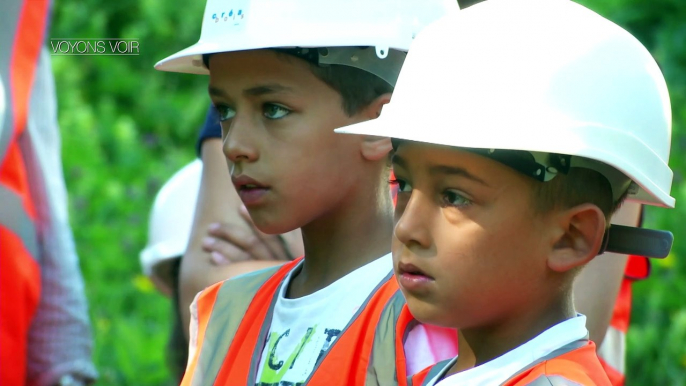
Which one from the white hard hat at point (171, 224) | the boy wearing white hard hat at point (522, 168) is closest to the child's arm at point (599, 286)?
the boy wearing white hard hat at point (522, 168)

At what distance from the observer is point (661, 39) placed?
6.56 m

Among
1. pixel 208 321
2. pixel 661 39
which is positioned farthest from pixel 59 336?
pixel 661 39

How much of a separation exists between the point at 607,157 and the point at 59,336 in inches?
77.9

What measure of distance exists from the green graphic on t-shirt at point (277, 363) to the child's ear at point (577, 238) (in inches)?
24.6

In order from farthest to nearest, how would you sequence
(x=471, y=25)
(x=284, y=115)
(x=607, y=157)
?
(x=284, y=115)
(x=471, y=25)
(x=607, y=157)

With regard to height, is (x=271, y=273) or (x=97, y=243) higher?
(x=97, y=243)

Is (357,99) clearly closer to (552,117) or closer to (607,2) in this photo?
(552,117)

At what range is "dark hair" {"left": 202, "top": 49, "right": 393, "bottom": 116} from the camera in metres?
2.21

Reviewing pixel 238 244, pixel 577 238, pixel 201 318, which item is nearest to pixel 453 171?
pixel 577 238

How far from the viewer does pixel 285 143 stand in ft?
7.08

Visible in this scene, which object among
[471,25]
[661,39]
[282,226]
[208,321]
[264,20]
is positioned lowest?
[208,321]

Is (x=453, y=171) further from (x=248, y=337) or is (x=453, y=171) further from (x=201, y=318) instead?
(x=201, y=318)

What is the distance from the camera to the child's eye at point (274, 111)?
2.18 meters

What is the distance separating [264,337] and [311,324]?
139 millimetres
